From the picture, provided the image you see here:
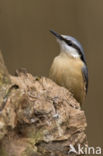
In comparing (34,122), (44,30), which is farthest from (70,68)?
(34,122)

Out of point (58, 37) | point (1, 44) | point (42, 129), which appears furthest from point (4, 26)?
point (42, 129)

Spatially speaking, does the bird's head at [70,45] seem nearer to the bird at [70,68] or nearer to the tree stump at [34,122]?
the bird at [70,68]

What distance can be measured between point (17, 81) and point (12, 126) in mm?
235

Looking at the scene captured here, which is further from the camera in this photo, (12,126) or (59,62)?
(59,62)

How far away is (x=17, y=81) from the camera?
1721mm

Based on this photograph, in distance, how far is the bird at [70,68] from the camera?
2.28 m

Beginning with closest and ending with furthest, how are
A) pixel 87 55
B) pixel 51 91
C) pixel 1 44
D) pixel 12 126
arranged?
pixel 12 126, pixel 51 91, pixel 1 44, pixel 87 55

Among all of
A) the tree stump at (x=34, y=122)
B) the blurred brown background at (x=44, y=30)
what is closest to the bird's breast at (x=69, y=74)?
the blurred brown background at (x=44, y=30)

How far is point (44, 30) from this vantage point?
2.71 meters

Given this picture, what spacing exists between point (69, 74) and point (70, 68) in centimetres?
3

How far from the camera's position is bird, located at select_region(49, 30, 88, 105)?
2277 millimetres

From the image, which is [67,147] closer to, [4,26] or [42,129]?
[42,129]

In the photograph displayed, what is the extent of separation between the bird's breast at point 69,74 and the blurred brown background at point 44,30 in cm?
41

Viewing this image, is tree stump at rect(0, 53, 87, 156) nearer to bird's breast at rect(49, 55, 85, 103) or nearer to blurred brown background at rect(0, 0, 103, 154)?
bird's breast at rect(49, 55, 85, 103)
